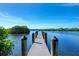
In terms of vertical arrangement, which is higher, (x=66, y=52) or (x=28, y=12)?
(x=28, y=12)

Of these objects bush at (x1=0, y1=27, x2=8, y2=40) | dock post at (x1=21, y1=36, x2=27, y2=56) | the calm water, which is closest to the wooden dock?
dock post at (x1=21, y1=36, x2=27, y2=56)

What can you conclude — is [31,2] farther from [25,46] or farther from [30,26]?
[25,46]

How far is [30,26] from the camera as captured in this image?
16.4 ft

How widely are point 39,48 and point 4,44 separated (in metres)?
0.63

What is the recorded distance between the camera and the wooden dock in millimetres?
4969

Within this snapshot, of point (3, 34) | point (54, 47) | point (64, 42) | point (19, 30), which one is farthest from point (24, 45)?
point (64, 42)

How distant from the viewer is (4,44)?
501 cm

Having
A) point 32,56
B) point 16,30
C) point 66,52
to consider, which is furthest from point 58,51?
point 16,30

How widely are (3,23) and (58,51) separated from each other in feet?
3.40

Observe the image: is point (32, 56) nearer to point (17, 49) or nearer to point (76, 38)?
point (17, 49)

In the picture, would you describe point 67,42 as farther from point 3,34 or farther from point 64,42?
point 3,34

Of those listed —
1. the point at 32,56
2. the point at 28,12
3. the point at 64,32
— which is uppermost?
the point at 28,12

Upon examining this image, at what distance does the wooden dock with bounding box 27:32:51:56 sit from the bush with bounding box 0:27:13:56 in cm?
34

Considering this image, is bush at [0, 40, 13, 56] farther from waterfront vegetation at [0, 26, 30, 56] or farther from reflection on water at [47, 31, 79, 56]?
reflection on water at [47, 31, 79, 56]
